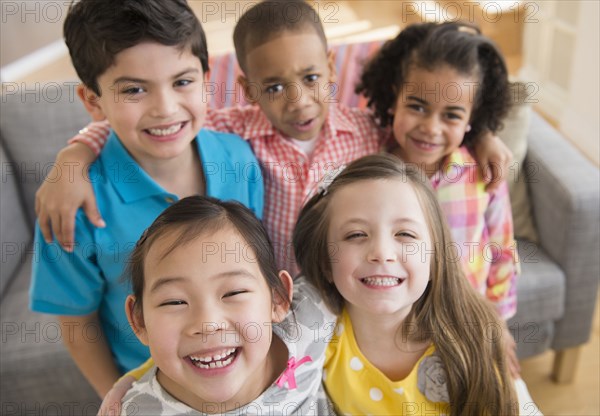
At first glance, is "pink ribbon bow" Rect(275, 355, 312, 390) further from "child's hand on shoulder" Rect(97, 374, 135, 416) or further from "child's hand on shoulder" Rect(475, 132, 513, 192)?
"child's hand on shoulder" Rect(475, 132, 513, 192)

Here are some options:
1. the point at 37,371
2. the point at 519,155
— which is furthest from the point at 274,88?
the point at 37,371

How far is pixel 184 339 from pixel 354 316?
33cm

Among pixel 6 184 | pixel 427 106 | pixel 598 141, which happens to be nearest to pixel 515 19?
pixel 598 141

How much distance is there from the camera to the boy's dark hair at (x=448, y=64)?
132 centimetres

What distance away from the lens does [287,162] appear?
4.31 ft

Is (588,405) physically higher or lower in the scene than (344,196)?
lower

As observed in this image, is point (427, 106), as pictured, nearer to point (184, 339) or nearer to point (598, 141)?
point (184, 339)

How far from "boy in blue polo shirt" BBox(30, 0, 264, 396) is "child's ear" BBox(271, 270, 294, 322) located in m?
0.27

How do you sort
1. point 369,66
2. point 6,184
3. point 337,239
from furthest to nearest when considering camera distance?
1. point 6,184
2. point 369,66
3. point 337,239

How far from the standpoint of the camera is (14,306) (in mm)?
1700

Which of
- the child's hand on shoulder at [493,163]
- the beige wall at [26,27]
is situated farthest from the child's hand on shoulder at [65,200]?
the beige wall at [26,27]

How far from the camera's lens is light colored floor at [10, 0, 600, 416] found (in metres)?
A: 1.78

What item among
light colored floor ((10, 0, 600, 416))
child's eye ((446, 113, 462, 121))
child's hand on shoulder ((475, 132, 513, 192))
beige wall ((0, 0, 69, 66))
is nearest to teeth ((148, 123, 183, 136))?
child's eye ((446, 113, 462, 121))

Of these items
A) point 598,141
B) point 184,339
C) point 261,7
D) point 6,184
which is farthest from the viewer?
point 598,141
